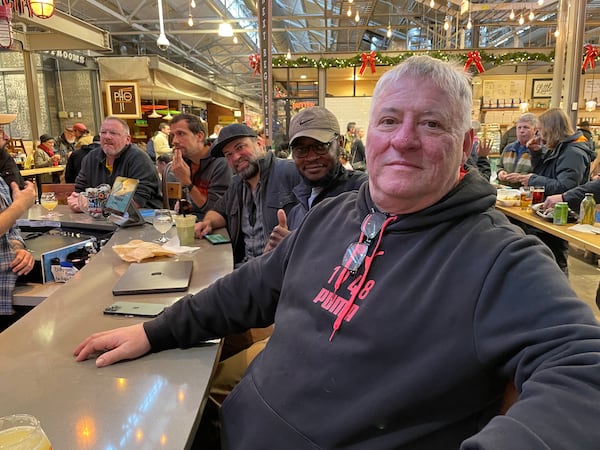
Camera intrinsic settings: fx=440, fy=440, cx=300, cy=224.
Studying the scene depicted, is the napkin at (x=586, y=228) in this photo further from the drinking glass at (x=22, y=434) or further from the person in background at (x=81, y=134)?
the person in background at (x=81, y=134)

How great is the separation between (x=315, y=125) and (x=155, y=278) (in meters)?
1.20

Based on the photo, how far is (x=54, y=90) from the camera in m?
11.2

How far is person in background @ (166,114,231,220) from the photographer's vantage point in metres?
3.33

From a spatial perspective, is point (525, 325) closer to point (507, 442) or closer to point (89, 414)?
point (507, 442)

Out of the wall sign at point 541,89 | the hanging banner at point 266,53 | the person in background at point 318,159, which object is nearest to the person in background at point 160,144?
the hanging banner at point 266,53

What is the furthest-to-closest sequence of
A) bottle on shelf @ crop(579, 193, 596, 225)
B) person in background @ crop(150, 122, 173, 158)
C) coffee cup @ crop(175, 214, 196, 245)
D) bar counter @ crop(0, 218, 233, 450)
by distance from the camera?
1. person in background @ crop(150, 122, 173, 158)
2. bottle on shelf @ crop(579, 193, 596, 225)
3. coffee cup @ crop(175, 214, 196, 245)
4. bar counter @ crop(0, 218, 233, 450)

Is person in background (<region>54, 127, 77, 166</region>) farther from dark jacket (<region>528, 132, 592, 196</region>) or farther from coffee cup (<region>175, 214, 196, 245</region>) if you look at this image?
dark jacket (<region>528, 132, 592, 196</region>)

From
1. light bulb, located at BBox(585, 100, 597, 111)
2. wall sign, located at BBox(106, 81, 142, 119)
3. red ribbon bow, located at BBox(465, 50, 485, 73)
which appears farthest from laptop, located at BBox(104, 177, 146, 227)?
light bulb, located at BBox(585, 100, 597, 111)

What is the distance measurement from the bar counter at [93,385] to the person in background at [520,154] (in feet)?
13.6

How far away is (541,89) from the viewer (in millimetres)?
→ 10008

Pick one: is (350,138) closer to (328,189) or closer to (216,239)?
(328,189)

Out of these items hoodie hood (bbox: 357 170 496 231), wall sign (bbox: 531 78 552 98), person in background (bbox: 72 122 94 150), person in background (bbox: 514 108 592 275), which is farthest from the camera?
wall sign (bbox: 531 78 552 98)

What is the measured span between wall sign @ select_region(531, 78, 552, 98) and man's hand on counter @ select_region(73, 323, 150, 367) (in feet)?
36.2

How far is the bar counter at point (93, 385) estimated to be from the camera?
0.87 meters
